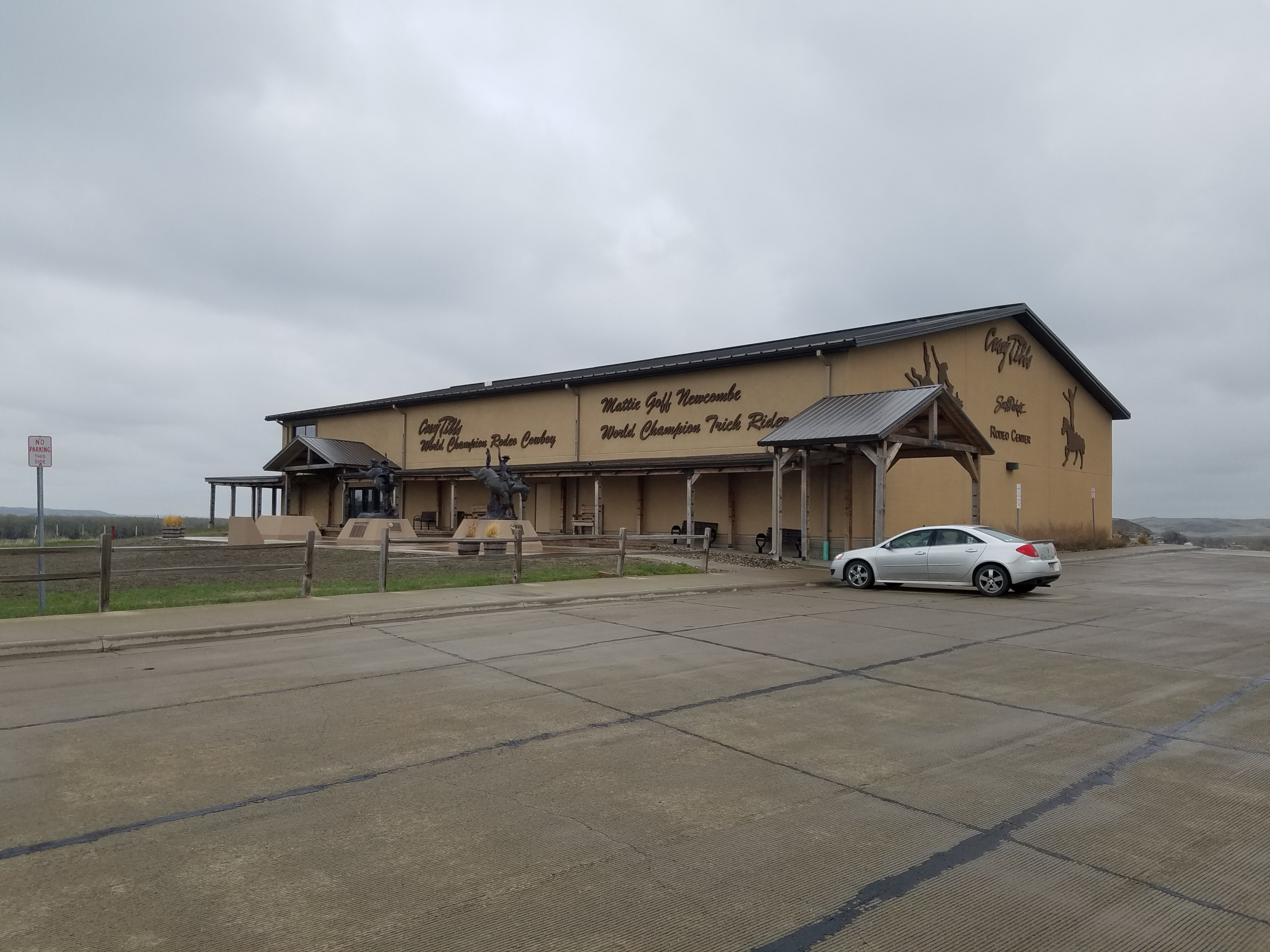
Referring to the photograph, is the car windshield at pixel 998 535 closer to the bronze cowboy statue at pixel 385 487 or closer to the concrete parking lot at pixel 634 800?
the concrete parking lot at pixel 634 800

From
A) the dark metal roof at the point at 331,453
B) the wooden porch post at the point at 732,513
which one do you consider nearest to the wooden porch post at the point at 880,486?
A: the wooden porch post at the point at 732,513

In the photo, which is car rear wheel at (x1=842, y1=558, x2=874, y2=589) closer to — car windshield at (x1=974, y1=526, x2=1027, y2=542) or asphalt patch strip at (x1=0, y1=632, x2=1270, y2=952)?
car windshield at (x1=974, y1=526, x2=1027, y2=542)

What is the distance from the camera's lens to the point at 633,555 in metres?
24.2

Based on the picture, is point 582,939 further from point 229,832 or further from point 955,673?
point 955,673

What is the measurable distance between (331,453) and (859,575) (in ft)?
98.4

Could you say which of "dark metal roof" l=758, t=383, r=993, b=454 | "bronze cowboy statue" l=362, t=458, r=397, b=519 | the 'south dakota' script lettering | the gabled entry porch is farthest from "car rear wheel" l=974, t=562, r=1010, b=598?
"bronze cowboy statue" l=362, t=458, r=397, b=519

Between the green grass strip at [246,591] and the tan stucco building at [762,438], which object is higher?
the tan stucco building at [762,438]

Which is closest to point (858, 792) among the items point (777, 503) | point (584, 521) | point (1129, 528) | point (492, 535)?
point (777, 503)

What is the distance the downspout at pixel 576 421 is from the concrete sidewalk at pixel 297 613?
54.1 feet

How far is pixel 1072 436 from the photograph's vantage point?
36594 millimetres

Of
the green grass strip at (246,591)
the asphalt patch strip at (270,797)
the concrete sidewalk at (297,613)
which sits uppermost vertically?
the green grass strip at (246,591)

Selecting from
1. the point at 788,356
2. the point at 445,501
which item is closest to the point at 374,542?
the point at 445,501

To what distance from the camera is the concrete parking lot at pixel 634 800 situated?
343cm

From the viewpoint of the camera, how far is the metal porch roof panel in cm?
2069
